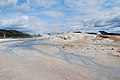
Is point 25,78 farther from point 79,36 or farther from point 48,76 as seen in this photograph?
point 79,36

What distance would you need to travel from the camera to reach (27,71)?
18547 mm

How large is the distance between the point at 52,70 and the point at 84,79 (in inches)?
154

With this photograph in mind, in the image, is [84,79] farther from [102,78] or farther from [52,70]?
[52,70]

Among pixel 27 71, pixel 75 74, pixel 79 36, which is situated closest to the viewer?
pixel 75 74

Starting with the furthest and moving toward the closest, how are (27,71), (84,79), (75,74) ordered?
(27,71) < (75,74) < (84,79)

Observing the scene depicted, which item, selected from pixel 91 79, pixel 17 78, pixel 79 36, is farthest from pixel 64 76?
pixel 79 36

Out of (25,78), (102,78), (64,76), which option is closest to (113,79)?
(102,78)

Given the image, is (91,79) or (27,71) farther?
(27,71)

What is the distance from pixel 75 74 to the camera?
17.3 meters

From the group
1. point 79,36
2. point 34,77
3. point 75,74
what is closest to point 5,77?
point 34,77

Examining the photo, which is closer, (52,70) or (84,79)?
(84,79)

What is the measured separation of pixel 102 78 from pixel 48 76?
3.51 m

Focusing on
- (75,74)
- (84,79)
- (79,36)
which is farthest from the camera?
(79,36)

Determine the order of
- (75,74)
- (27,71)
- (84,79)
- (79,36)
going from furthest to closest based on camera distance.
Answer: (79,36) → (27,71) → (75,74) → (84,79)
